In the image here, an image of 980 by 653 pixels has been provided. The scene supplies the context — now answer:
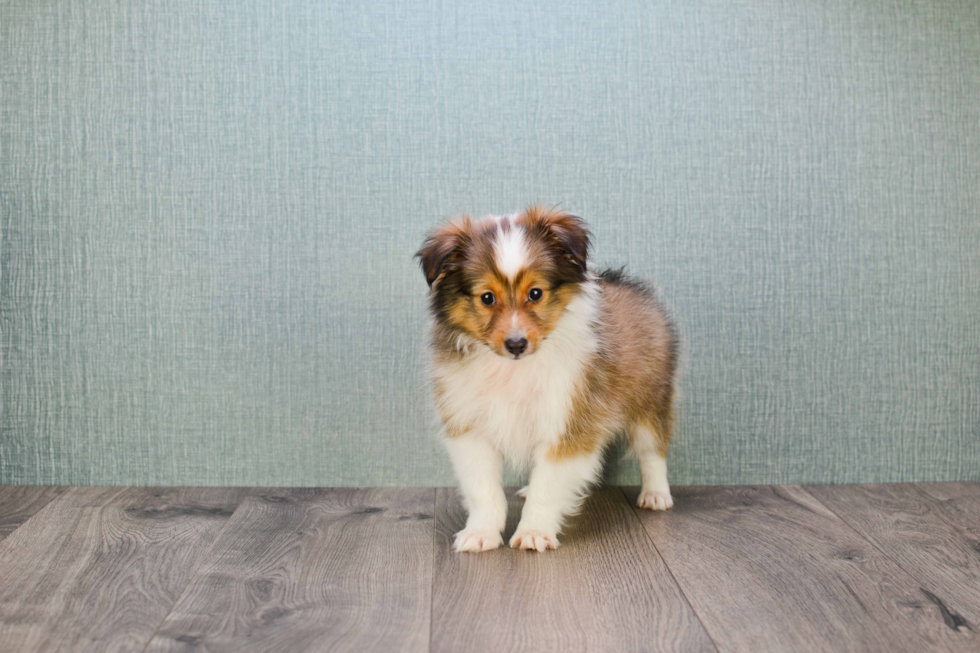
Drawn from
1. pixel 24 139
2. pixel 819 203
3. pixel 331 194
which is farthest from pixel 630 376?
pixel 24 139

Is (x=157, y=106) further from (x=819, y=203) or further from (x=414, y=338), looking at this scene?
(x=819, y=203)

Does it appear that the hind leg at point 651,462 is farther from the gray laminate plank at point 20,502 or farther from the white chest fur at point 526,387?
the gray laminate plank at point 20,502

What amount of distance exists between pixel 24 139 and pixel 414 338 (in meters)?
1.38

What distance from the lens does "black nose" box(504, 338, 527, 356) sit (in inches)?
79.7

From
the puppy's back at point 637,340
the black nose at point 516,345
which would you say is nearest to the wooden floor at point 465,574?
the puppy's back at point 637,340

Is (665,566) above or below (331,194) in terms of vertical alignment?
below

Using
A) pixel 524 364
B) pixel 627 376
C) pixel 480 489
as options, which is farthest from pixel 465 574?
pixel 627 376

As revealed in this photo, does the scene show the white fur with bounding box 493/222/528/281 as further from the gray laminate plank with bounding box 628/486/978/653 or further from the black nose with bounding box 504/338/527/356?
the gray laminate plank with bounding box 628/486/978/653

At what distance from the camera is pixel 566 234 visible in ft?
6.99

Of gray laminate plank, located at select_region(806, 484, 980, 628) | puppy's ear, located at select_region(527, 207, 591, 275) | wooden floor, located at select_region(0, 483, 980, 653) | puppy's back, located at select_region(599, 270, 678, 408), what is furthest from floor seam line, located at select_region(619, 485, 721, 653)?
puppy's ear, located at select_region(527, 207, 591, 275)

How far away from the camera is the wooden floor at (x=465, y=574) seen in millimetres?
1624

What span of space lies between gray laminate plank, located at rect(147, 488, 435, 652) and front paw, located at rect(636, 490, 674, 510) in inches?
25.4

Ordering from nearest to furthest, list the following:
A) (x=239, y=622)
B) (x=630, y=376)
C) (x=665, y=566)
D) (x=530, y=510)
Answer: (x=239, y=622)
(x=665, y=566)
(x=530, y=510)
(x=630, y=376)

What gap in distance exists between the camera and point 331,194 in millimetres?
2676
